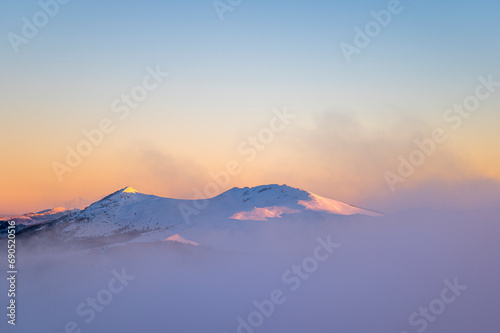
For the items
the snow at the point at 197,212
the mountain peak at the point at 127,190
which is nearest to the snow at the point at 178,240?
the snow at the point at 197,212

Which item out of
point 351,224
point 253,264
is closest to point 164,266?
point 253,264

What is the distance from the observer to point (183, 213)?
140m

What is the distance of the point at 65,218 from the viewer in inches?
5920

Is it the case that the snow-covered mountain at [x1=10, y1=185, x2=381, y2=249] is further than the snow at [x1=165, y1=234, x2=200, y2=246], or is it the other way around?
the snow-covered mountain at [x1=10, y1=185, x2=381, y2=249]

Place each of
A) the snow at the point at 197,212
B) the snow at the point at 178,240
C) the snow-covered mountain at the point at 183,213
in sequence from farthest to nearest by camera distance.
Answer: the snow-covered mountain at the point at 183,213
the snow at the point at 197,212
the snow at the point at 178,240

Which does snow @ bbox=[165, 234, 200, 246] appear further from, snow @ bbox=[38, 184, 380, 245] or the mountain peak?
the mountain peak

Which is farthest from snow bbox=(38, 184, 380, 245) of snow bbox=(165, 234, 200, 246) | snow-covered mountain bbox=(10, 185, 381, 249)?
snow bbox=(165, 234, 200, 246)

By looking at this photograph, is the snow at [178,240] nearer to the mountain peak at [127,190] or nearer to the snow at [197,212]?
the snow at [197,212]

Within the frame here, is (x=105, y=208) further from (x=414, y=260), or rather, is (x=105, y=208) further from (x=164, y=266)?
(x=414, y=260)

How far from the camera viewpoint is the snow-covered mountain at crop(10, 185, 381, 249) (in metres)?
111

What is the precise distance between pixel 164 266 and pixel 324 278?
33857 millimetres

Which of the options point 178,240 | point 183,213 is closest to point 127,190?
point 183,213

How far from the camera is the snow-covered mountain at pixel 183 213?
11144 cm

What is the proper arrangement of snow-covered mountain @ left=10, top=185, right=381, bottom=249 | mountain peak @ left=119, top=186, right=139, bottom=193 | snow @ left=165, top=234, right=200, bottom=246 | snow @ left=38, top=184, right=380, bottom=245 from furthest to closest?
mountain peak @ left=119, top=186, right=139, bottom=193, snow-covered mountain @ left=10, top=185, right=381, bottom=249, snow @ left=38, top=184, right=380, bottom=245, snow @ left=165, top=234, right=200, bottom=246
